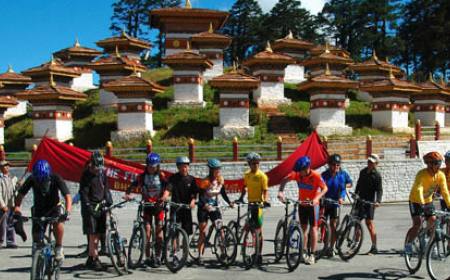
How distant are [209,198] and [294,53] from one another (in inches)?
1240

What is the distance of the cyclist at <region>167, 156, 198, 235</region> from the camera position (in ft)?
27.8

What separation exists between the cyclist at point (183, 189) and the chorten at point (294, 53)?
29842 millimetres

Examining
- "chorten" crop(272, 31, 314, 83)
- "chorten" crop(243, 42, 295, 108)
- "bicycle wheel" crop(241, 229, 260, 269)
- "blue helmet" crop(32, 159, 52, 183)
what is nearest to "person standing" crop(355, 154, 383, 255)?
"bicycle wheel" crop(241, 229, 260, 269)

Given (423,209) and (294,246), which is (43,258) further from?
(423,209)

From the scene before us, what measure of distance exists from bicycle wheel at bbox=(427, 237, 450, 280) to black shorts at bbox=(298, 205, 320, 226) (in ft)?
6.47

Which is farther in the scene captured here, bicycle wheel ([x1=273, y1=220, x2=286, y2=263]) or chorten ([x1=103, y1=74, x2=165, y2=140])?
chorten ([x1=103, y1=74, x2=165, y2=140])

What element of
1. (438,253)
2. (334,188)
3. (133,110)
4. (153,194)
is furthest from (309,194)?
(133,110)

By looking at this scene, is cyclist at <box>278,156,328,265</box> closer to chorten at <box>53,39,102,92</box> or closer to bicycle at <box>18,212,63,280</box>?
bicycle at <box>18,212,63,280</box>

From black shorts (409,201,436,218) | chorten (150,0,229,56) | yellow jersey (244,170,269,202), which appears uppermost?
chorten (150,0,229,56)

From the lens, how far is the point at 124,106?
26375 mm

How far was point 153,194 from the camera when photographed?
866cm

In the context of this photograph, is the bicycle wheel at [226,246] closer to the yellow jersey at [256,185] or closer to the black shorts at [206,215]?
the black shorts at [206,215]

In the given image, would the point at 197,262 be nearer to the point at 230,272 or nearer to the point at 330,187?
the point at 230,272

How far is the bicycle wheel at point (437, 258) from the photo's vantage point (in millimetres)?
7195
